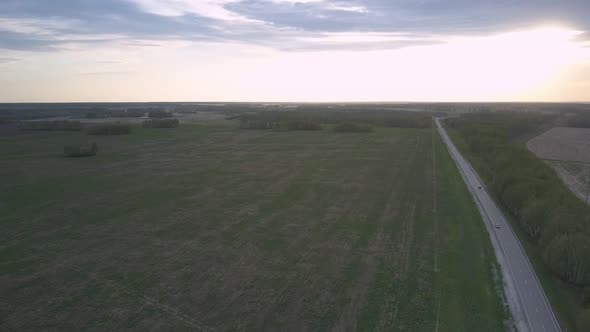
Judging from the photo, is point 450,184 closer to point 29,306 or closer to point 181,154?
point 29,306

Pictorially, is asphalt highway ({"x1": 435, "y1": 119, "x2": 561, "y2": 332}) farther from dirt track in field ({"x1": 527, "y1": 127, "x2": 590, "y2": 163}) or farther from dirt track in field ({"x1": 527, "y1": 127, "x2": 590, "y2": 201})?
dirt track in field ({"x1": 527, "y1": 127, "x2": 590, "y2": 163})

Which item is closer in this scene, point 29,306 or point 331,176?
point 29,306

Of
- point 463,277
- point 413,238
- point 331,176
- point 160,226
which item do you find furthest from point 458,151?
point 160,226

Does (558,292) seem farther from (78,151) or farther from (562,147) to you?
(78,151)

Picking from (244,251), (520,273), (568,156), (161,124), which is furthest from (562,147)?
(161,124)

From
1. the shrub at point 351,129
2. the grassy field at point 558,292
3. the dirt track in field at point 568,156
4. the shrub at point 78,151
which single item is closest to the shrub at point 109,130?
the shrub at point 78,151
